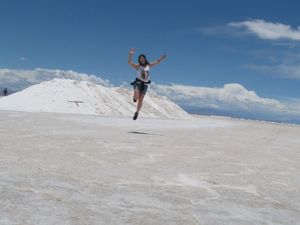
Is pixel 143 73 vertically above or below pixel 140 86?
above

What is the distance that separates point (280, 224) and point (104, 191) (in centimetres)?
154

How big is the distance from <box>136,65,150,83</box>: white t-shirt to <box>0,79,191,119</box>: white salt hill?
1457cm

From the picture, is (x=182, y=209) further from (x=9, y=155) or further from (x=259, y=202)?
(x=9, y=155)

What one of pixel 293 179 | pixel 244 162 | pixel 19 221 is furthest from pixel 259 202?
pixel 244 162

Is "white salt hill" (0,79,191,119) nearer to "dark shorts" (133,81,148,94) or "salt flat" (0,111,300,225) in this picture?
"dark shorts" (133,81,148,94)

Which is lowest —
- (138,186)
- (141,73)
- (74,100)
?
(138,186)

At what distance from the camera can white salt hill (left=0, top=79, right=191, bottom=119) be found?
28.3 meters

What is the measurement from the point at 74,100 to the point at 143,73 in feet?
56.1

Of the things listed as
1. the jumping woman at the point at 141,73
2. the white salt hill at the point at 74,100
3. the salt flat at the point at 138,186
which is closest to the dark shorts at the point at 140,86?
the jumping woman at the point at 141,73

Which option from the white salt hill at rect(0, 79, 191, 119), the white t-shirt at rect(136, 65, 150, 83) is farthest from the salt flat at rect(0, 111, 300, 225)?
the white salt hill at rect(0, 79, 191, 119)

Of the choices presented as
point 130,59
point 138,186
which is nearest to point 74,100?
point 130,59

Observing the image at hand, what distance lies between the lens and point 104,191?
4.31 meters

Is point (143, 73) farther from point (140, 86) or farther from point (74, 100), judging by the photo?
point (74, 100)

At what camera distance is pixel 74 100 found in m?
29.8
